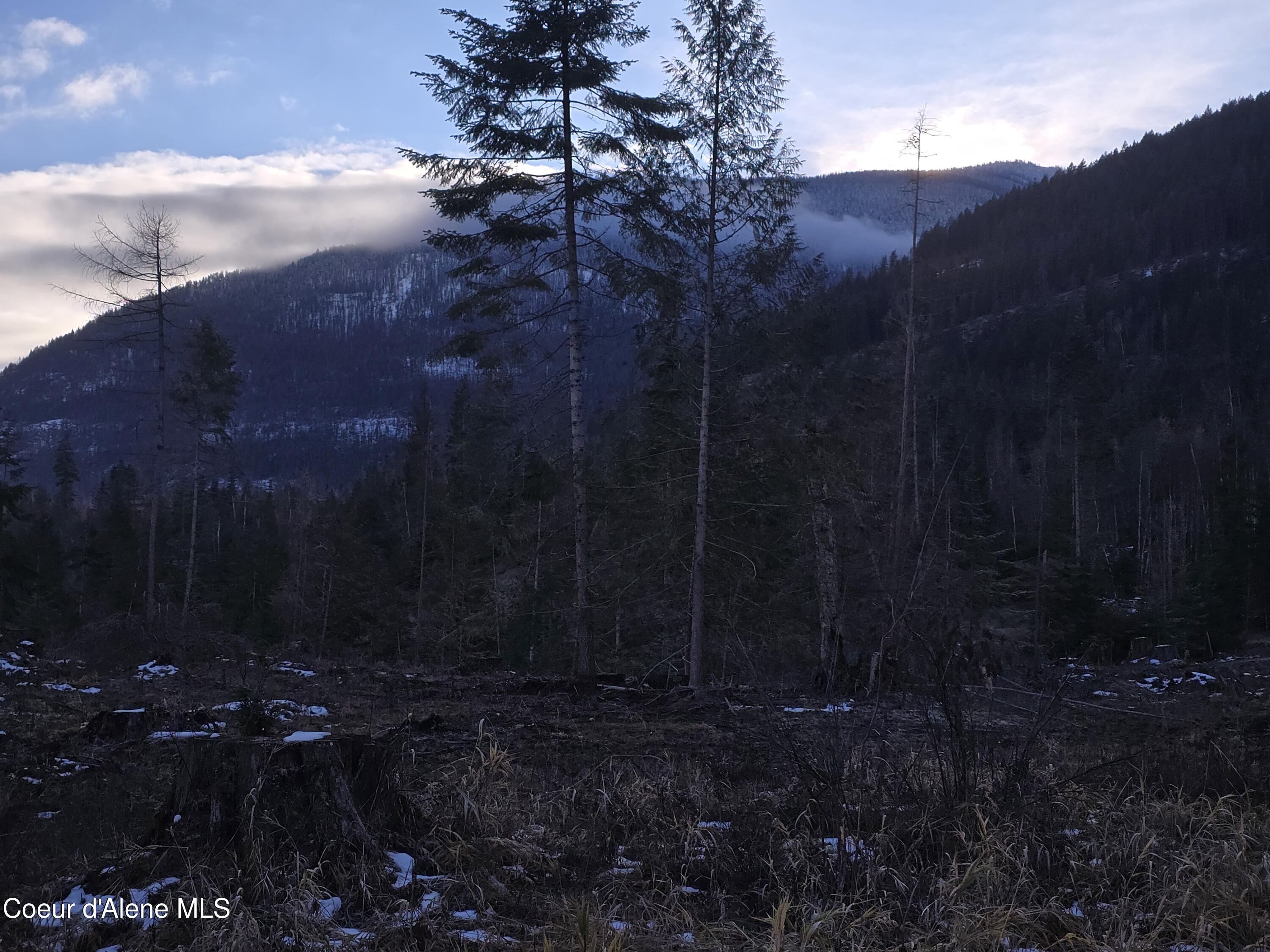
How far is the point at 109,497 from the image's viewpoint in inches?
2514

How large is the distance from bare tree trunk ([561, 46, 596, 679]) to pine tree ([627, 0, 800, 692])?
66.1 inches

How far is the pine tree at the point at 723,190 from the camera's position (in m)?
14.3

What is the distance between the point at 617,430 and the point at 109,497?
55.8 meters

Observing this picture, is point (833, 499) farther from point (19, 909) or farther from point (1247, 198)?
point (1247, 198)

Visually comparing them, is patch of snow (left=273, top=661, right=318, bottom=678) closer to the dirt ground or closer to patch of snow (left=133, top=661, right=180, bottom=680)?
patch of snow (left=133, top=661, right=180, bottom=680)

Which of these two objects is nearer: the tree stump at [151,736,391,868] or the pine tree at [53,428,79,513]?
the tree stump at [151,736,391,868]

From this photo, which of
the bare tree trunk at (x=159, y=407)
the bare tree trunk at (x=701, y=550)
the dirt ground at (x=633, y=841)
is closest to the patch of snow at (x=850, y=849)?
the dirt ground at (x=633, y=841)

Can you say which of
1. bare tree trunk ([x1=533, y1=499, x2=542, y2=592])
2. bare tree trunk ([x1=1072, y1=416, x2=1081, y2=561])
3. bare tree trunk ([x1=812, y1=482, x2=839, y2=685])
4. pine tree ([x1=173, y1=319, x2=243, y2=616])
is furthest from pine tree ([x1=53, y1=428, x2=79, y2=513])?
bare tree trunk ([x1=1072, y1=416, x2=1081, y2=561])

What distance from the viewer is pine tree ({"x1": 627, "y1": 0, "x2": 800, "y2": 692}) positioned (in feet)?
46.9

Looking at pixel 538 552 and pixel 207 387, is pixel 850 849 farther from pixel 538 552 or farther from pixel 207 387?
pixel 207 387

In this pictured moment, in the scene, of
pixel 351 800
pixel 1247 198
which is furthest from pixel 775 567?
pixel 1247 198

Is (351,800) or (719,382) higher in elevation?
(719,382)

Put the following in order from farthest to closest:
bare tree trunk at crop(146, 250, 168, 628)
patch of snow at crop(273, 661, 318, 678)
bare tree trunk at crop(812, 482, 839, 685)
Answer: bare tree trunk at crop(146, 250, 168, 628) → bare tree trunk at crop(812, 482, 839, 685) → patch of snow at crop(273, 661, 318, 678)

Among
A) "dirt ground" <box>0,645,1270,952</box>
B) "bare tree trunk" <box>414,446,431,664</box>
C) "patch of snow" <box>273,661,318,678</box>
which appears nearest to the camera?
"dirt ground" <box>0,645,1270,952</box>
